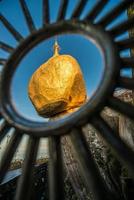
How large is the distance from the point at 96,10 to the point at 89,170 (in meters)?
0.68

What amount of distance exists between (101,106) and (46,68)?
204 cm

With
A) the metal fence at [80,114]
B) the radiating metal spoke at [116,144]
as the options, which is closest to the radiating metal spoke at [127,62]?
the metal fence at [80,114]

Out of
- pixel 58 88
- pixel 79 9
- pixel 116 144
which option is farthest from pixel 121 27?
pixel 58 88

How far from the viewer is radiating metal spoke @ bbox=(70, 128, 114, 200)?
107 centimetres

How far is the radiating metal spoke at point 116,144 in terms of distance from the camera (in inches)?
41.2

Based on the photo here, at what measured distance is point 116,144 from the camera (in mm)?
1093

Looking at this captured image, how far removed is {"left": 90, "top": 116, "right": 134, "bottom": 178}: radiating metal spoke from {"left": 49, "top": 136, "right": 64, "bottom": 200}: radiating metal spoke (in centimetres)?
18

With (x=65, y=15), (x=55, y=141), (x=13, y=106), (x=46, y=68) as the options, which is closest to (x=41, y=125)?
(x=55, y=141)

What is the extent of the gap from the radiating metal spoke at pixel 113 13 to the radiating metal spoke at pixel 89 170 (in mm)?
467

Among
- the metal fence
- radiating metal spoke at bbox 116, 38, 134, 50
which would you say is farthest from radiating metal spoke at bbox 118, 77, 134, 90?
radiating metal spoke at bbox 116, 38, 134, 50

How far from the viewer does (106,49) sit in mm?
1188

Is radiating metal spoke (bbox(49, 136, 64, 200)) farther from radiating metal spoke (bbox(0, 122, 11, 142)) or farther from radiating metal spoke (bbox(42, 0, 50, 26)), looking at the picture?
radiating metal spoke (bbox(42, 0, 50, 26))

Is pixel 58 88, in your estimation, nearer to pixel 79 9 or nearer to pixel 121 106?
pixel 79 9

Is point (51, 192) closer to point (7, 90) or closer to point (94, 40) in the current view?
point (7, 90)
